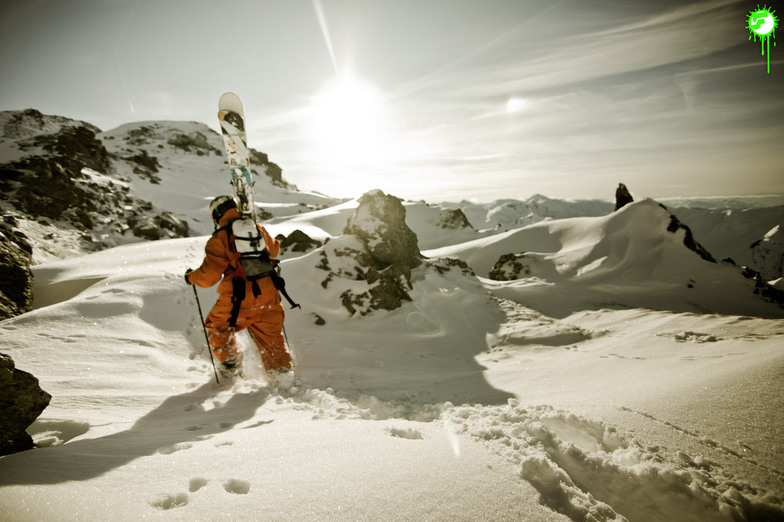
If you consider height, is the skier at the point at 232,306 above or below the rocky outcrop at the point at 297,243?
below

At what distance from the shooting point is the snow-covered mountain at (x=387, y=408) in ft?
5.12

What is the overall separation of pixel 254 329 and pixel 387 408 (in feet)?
7.49

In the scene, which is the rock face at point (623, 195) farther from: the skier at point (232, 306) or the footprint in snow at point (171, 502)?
the footprint in snow at point (171, 502)

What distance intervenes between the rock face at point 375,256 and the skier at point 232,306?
356cm

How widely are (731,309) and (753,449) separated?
521 inches

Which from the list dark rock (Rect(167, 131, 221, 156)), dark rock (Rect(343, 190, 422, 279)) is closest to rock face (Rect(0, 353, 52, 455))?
dark rock (Rect(343, 190, 422, 279))

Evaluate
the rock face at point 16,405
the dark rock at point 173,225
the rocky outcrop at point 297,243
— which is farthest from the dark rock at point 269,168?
the rock face at point 16,405

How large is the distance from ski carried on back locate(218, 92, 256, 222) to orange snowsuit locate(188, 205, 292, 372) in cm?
163

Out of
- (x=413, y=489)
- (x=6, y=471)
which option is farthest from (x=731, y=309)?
(x=6, y=471)

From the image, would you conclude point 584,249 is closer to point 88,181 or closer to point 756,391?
point 756,391

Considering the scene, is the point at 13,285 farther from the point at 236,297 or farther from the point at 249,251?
the point at 249,251

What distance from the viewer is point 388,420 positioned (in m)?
2.87

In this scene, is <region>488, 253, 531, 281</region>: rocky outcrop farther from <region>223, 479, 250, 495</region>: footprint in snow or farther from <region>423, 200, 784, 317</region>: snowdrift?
<region>223, 479, 250, 495</region>: footprint in snow

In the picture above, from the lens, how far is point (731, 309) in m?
10.8
